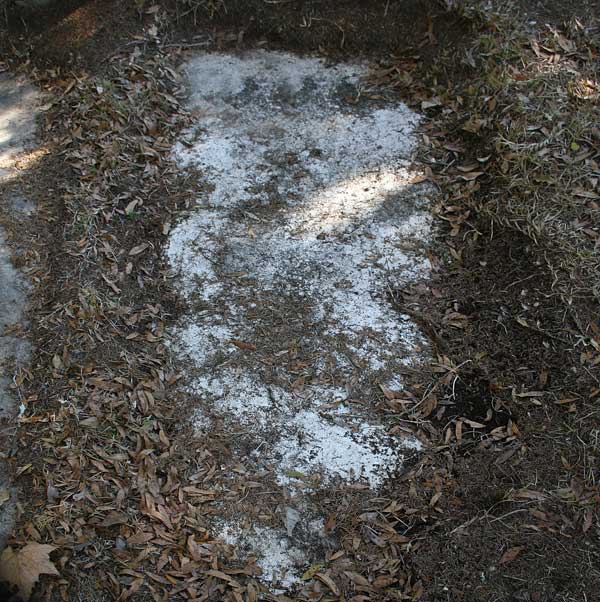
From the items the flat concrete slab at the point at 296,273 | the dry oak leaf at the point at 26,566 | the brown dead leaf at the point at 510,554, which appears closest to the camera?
the dry oak leaf at the point at 26,566

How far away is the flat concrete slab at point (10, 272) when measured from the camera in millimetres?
2471

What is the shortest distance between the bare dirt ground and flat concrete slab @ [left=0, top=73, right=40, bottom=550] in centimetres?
6

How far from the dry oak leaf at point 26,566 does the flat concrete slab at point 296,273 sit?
1.96 feet

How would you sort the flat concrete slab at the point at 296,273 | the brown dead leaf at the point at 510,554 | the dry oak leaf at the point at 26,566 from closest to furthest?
1. the dry oak leaf at the point at 26,566
2. the brown dead leaf at the point at 510,554
3. the flat concrete slab at the point at 296,273

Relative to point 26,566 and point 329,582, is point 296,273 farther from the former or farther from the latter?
point 26,566

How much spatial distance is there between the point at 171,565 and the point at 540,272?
6.28 ft

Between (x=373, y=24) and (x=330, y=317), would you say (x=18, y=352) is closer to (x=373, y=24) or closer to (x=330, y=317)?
(x=330, y=317)

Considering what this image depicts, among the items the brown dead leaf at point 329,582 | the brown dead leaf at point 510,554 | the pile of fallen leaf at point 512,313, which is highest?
the pile of fallen leaf at point 512,313

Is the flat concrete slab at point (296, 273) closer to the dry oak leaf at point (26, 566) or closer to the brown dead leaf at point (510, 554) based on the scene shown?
the brown dead leaf at point (510, 554)

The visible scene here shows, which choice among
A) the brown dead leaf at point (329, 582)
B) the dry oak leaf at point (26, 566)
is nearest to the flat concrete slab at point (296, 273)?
the brown dead leaf at point (329, 582)

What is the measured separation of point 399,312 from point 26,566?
1744 millimetres

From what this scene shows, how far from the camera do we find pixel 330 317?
2.83m

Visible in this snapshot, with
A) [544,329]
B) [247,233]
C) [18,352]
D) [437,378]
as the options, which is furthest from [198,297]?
[544,329]

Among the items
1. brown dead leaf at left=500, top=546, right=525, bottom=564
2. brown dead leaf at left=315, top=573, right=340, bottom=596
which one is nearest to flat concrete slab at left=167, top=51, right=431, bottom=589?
brown dead leaf at left=315, top=573, right=340, bottom=596
